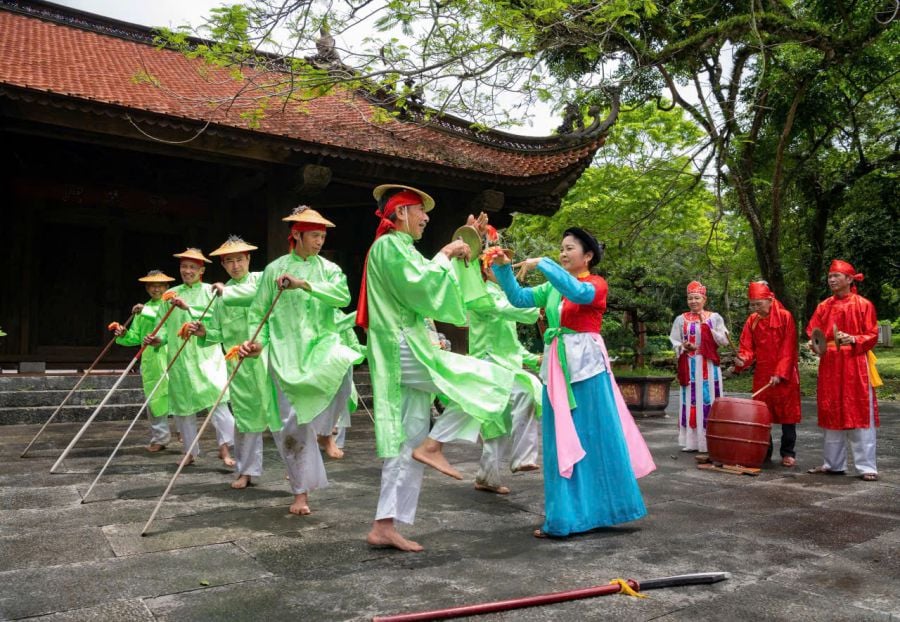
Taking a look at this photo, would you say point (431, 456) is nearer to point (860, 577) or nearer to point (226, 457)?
point (860, 577)

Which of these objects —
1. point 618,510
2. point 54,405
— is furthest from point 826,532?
point 54,405

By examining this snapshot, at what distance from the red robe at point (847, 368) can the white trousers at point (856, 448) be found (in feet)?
0.24

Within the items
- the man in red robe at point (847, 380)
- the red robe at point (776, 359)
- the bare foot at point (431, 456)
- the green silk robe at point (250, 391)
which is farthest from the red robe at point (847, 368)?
the green silk robe at point (250, 391)

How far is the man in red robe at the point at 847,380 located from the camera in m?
5.73

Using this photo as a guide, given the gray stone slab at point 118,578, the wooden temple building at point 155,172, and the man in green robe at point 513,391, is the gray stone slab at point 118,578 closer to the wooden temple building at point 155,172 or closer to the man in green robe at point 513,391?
the man in green robe at point 513,391

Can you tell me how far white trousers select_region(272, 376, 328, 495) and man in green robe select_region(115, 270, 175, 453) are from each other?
2.67m

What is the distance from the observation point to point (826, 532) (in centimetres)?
387

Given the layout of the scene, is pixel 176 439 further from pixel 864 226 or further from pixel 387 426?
pixel 864 226

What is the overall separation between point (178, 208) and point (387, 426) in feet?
29.3

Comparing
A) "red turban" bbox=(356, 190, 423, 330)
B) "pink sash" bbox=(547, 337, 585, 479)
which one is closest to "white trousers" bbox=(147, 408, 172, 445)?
"red turban" bbox=(356, 190, 423, 330)

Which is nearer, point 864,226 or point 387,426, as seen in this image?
point 387,426

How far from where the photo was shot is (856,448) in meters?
5.75

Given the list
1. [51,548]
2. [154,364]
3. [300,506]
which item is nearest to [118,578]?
[51,548]

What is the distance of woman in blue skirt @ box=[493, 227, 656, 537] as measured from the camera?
3.78m
